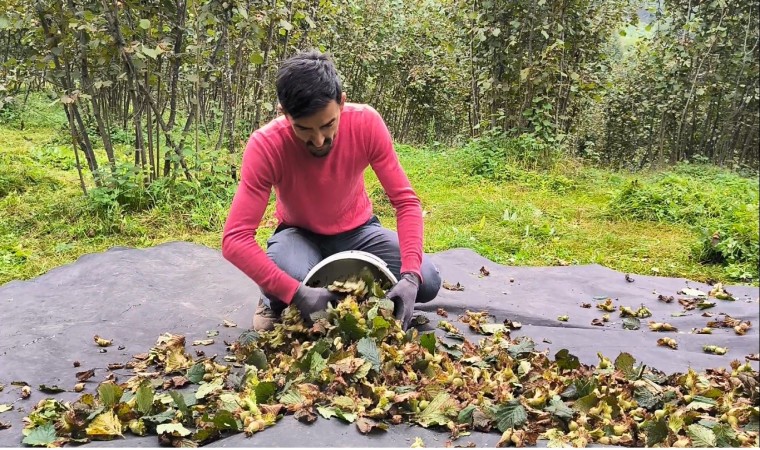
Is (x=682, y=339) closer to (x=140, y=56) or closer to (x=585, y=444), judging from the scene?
(x=585, y=444)

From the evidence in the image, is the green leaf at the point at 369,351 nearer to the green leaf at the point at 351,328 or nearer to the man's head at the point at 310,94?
the green leaf at the point at 351,328

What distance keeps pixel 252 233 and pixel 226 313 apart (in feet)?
2.02

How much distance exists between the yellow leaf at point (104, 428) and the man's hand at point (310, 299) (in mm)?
738

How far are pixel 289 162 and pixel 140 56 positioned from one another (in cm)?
A: 199

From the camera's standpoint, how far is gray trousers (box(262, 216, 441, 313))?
2.46 m

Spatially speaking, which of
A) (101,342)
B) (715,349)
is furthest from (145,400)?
(715,349)

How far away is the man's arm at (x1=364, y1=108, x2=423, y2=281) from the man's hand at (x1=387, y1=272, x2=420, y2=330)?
114 millimetres

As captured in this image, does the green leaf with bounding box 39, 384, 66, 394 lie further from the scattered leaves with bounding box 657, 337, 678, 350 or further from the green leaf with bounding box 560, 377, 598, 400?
the scattered leaves with bounding box 657, 337, 678, 350

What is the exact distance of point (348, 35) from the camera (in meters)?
9.26

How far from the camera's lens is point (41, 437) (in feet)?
5.22

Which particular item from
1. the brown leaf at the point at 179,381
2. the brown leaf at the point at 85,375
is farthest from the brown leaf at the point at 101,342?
the brown leaf at the point at 179,381

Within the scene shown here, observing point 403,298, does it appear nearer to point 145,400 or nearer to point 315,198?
point 315,198

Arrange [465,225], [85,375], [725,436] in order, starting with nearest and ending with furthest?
[725,436], [85,375], [465,225]

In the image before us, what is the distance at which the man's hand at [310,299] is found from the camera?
2.14 metres
